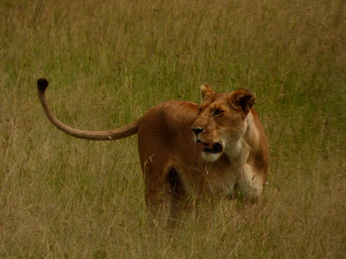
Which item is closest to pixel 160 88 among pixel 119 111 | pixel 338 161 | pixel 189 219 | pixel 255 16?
pixel 119 111

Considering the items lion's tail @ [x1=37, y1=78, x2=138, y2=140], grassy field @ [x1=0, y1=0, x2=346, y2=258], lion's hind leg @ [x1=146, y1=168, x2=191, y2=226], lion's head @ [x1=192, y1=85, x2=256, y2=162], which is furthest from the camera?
lion's tail @ [x1=37, y1=78, x2=138, y2=140]

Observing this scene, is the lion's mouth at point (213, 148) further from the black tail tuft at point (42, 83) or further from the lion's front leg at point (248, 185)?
the black tail tuft at point (42, 83)

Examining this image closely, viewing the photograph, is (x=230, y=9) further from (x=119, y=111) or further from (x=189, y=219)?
(x=189, y=219)

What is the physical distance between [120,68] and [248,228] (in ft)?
8.91

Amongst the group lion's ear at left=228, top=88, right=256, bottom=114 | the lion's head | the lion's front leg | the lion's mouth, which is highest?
lion's ear at left=228, top=88, right=256, bottom=114

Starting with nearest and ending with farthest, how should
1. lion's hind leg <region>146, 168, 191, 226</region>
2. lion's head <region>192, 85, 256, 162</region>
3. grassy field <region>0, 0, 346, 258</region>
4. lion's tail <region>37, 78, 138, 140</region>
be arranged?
grassy field <region>0, 0, 346, 258</region> → lion's head <region>192, 85, 256, 162</region> → lion's hind leg <region>146, 168, 191, 226</region> → lion's tail <region>37, 78, 138, 140</region>

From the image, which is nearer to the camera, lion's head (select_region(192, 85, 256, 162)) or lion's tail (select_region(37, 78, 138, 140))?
lion's head (select_region(192, 85, 256, 162))

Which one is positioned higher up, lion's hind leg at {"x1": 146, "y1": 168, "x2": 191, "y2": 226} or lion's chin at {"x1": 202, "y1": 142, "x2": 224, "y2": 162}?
lion's chin at {"x1": 202, "y1": 142, "x2": 224, "y2": 162}

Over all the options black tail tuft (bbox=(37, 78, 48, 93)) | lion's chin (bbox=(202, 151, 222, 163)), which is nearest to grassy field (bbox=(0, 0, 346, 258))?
lion's chin (bbox=(202, 151, 222, 163))

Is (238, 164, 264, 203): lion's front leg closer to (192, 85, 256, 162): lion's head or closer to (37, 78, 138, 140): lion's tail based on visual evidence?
(192, 85, 256, 162): lion's head

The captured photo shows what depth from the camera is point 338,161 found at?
18.2 feet

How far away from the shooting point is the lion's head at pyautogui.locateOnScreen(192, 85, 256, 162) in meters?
4.61

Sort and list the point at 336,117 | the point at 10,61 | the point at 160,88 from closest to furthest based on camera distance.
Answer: the point at 336,117
the point at 160,88
the point at 10,61

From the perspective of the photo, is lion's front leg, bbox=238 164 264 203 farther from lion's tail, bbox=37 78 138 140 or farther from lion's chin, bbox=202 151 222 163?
lion's tail, bbox=37 78 138 140
